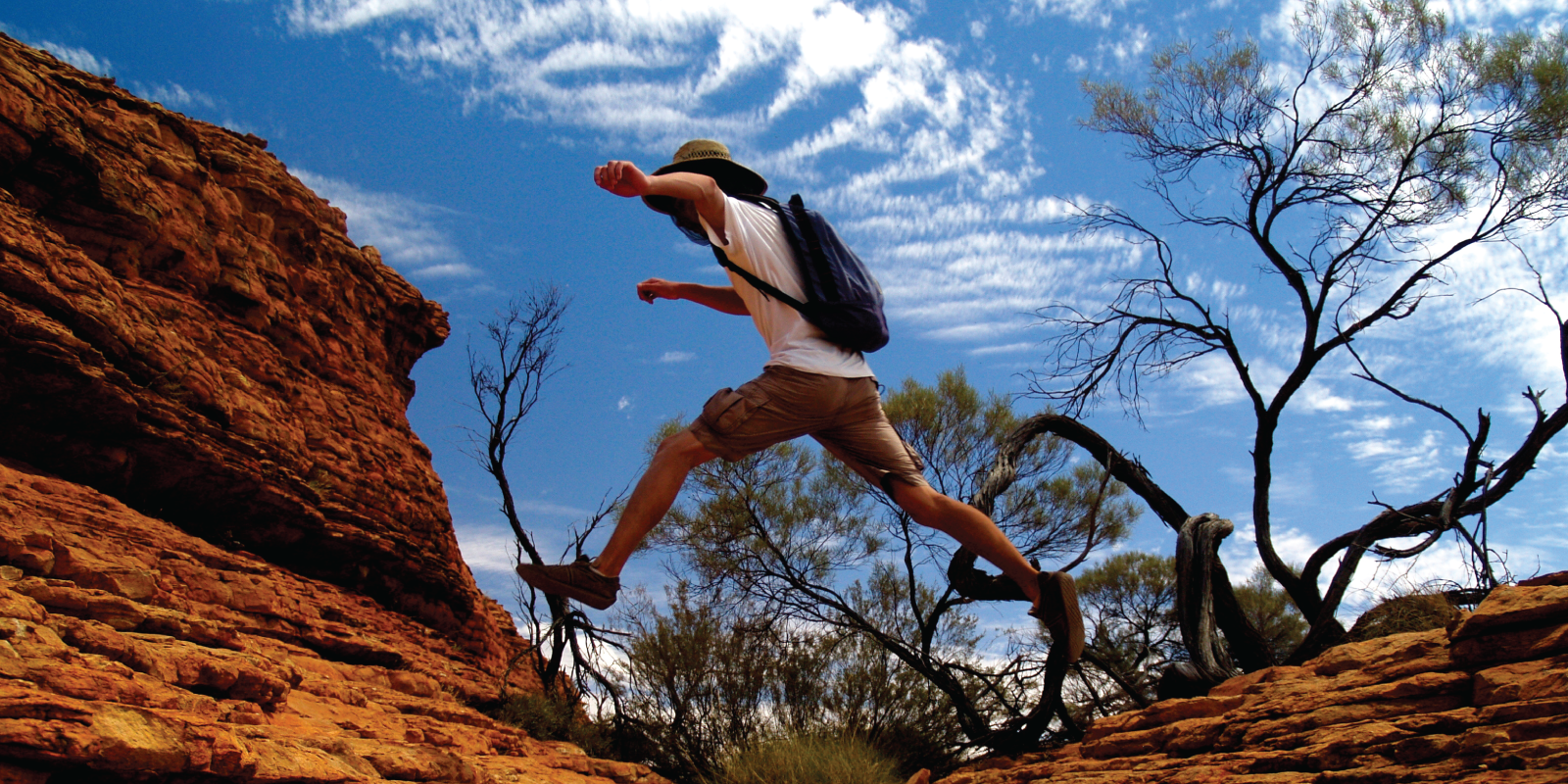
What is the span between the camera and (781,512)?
10.3 meters

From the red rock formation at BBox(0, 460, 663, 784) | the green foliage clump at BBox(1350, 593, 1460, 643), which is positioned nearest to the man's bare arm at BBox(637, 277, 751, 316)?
the red rock formation at BBox(0, 460, 663, 784)

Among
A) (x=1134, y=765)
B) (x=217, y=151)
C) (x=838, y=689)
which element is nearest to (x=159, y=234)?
(x=217, y=151)

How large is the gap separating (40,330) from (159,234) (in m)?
1.71

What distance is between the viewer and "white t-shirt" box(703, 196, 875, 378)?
3242 millimetres

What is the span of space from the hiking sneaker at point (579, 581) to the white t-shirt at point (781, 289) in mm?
907

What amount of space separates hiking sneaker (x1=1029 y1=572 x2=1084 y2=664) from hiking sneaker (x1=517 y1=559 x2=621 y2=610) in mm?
1767

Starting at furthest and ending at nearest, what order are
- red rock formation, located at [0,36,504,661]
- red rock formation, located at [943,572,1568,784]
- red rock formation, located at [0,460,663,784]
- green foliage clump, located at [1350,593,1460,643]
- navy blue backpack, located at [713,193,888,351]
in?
red rock formation, located at [0,36,504,661] < green foliage clump, located at [1350,593,1460,643] < navy blue backpack, located at [713,193,888,351] < red rock formation, located at [0,460,663,784] < red rock formation, located at [943,572,1568,784]

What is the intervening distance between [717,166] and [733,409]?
105cm

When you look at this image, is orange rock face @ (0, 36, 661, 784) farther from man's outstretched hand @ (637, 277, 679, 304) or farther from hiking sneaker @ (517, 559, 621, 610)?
man's outstretched hand @ (637, 277, 679, 304)

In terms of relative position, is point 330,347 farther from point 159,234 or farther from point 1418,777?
point 1418,777

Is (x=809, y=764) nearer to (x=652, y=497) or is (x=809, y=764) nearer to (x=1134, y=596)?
(x=652, y=497)

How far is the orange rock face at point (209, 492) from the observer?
3.47 meters

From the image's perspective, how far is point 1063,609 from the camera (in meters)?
3.92

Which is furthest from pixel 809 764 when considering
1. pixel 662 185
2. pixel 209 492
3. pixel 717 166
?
pixel 209 492
